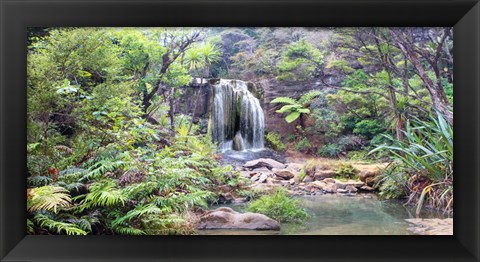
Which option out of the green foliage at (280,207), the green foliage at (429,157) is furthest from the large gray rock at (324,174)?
the green foliage at (429,157)

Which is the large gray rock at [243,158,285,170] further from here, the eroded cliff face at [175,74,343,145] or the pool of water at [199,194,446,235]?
the pool of water at [199,194,446,235]

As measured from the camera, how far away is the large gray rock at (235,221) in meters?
2.52

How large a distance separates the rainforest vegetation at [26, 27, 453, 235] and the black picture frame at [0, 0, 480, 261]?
25cm

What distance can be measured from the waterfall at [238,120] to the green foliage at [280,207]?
1.07 feet

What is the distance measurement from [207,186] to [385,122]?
120 cm

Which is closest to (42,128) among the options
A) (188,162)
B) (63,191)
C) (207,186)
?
(63,191)

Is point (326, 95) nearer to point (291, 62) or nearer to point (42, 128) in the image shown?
point (291, 62)

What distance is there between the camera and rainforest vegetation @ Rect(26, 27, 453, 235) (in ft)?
8.34

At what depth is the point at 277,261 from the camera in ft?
7.29

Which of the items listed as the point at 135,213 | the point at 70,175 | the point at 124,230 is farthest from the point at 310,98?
the point at 70,175

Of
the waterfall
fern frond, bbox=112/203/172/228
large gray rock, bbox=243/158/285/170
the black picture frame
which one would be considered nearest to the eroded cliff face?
the waterfall

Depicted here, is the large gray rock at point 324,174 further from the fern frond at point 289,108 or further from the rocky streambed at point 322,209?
the fern frond at point 289,108

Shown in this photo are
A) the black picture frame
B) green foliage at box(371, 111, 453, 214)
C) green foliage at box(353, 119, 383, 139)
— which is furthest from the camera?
green foliage at box(353, 119, 383, 139)
